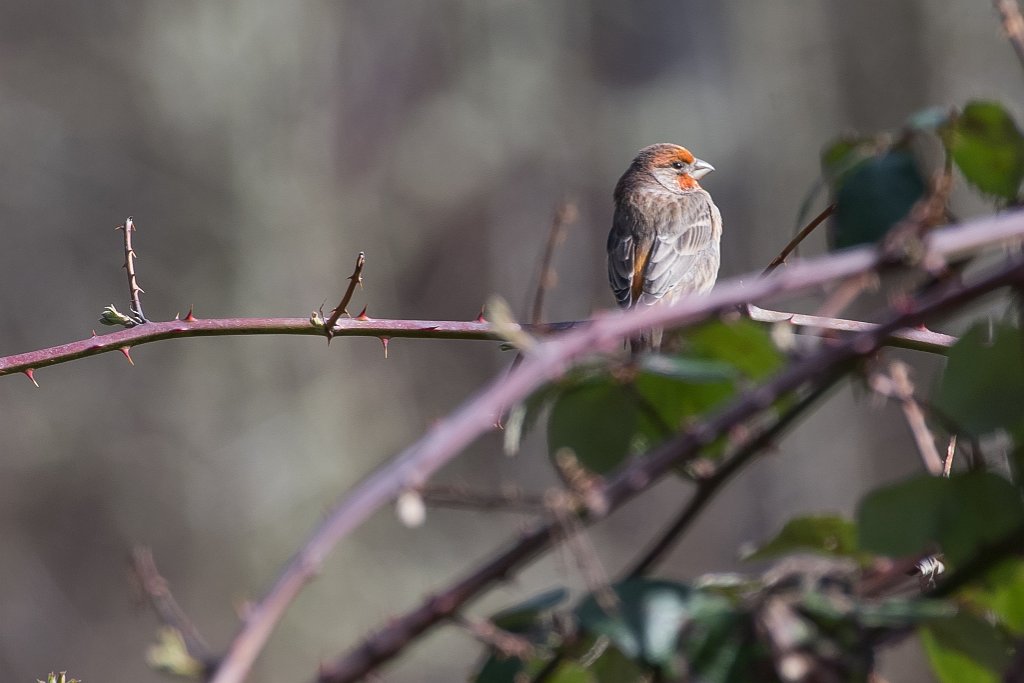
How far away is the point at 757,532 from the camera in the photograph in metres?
16.7

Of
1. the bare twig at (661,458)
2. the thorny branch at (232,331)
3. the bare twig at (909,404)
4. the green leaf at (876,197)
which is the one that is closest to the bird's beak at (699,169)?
the thorny branch at (232,331)

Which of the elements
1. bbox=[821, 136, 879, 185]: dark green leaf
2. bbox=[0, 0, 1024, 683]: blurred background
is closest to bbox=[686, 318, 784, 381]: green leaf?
bbox=[821, 136, 879, 185]: dark green leaf

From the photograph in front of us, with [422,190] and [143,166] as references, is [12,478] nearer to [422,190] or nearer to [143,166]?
[143,166]

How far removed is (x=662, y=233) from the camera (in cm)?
691

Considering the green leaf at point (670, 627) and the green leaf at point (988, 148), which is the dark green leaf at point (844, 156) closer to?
the green leaf at point (988, 148)

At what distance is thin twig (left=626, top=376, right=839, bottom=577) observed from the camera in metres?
0.90

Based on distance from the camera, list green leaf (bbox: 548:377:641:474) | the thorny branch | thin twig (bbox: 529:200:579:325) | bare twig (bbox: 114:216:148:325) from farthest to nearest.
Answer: bare twig (bbox: 114:216:148:325) → the thorny branch → thin twig (bbox: 529:200:579:325) → green leaf (bbox: 548:377:641:474)

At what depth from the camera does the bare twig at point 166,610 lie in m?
0.85

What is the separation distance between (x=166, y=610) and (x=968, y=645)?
0.61 m

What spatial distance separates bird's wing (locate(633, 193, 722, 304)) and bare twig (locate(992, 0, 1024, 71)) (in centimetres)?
515

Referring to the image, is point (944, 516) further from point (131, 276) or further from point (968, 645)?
point (131, 276)

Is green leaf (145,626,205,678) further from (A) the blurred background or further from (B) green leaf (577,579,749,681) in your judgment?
(A) the blurred background

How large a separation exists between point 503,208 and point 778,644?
58.2 feet

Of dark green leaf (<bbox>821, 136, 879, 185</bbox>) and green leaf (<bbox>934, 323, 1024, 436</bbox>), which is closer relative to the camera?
green leaf (<bbox>934, 323, 1024, 436</bbox>)
